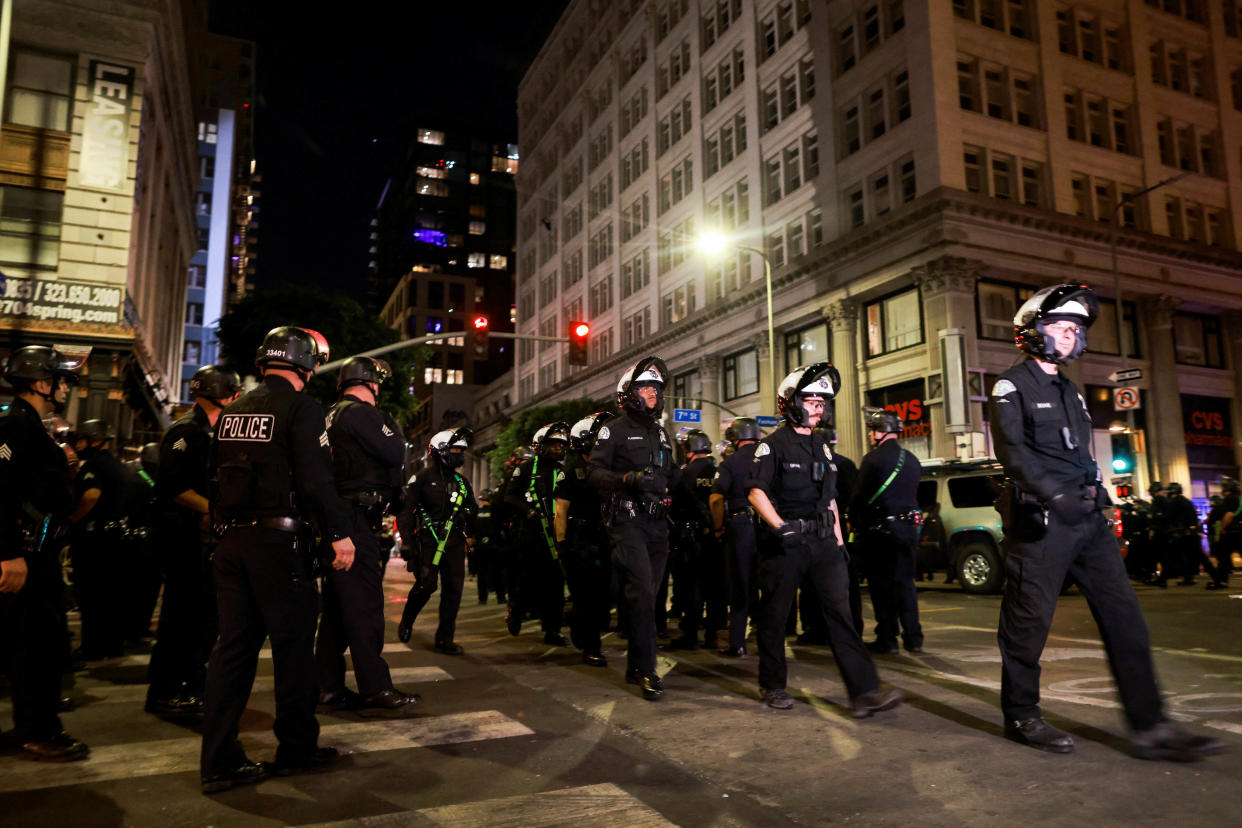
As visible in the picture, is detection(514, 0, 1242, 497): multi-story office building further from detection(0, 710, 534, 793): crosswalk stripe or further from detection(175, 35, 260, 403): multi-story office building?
detection(175, 35, 260, 403): multi-story office building

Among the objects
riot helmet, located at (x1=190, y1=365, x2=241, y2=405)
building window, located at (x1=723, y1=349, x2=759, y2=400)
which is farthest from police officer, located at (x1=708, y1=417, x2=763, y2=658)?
building window, located at (x1=723, y1=349, x2=759, y2=400)

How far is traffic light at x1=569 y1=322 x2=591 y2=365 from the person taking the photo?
68.2ft

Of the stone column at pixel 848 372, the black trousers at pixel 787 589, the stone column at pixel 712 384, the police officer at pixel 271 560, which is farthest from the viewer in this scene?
the stone column at pixel 712 384

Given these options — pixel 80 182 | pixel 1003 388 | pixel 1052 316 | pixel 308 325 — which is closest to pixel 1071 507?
pixel 1003 388

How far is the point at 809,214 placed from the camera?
36000 millimetres

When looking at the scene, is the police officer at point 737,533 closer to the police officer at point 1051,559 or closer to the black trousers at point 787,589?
the black trousers at point 787,589

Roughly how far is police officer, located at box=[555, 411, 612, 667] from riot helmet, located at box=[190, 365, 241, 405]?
2.95m

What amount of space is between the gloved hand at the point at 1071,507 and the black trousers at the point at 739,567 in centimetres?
357

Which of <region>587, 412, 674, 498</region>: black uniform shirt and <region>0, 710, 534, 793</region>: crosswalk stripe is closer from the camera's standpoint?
<region>0, 710, 534, 793</region>: crosswalk stripe

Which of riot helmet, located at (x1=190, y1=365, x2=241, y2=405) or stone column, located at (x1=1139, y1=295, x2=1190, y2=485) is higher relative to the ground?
stone column, located at (x1=1139, y1=295, x2=1190, y2=485)

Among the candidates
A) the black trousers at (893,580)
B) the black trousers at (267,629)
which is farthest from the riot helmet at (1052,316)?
the black trousers at (267,629)

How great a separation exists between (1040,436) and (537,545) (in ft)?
18.0

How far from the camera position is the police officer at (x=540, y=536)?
8312 millimetres

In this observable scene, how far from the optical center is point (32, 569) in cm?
442
